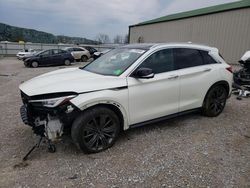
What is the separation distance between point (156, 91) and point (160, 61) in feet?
1.95

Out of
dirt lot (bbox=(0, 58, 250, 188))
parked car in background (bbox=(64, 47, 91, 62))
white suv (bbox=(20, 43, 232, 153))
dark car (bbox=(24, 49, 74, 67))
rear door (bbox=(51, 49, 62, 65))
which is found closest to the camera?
dirt lot (bbox=(0, 58, 250, 188))

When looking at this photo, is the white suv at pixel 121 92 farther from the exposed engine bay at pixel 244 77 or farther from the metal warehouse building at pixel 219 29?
the metal warehouse building at pixel 219 29

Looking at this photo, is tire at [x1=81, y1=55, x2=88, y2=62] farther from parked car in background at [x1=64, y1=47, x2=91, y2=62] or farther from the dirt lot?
the dirt lot

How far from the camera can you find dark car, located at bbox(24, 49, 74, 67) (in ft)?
57.0

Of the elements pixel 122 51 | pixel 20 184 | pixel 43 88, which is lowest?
pixel 20 184

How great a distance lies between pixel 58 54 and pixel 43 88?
651 inches

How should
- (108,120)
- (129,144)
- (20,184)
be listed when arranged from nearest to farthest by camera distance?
1. (20,184)
2. (108,120)
3. (129,144)

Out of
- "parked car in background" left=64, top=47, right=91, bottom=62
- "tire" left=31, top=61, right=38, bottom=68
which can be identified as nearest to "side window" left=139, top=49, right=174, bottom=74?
"tire" left=31, top=61, right=38, bottom=68

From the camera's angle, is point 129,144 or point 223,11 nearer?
point 129,144

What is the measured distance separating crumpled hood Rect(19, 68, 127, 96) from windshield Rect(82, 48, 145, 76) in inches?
9.6

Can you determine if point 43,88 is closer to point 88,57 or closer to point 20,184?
point 20,184

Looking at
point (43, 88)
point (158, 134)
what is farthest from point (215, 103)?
point (43, 88)

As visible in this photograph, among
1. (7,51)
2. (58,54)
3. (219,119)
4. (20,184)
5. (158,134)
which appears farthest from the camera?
(7,51)

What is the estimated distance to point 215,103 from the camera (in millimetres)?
5000
